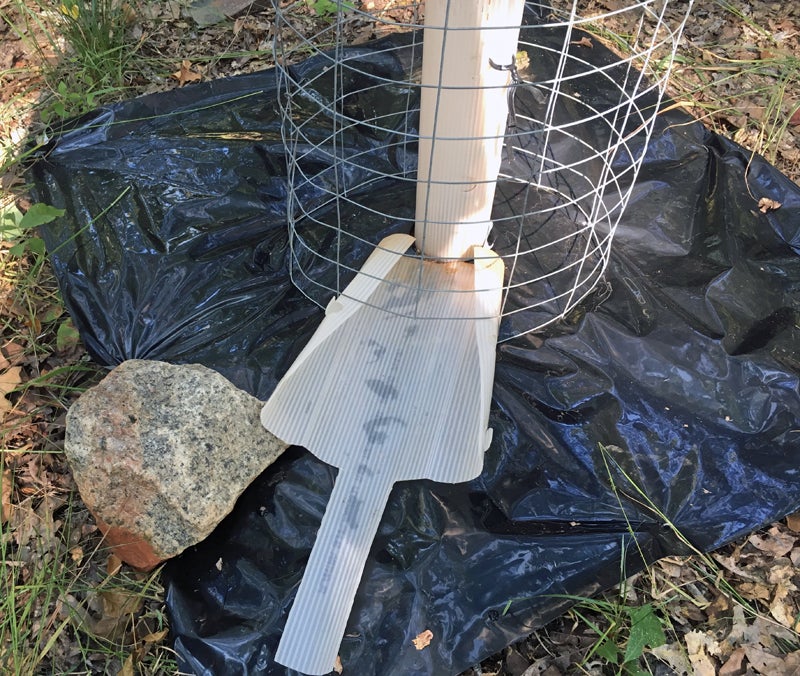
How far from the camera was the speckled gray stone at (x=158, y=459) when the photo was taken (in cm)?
132

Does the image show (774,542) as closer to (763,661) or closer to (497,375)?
(763,661)

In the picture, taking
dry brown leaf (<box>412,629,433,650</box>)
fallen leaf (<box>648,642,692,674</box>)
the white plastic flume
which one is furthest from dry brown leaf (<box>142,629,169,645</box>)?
fallen leaf (<box>648,642,692,674</box>)

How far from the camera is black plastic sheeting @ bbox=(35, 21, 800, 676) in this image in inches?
50.8

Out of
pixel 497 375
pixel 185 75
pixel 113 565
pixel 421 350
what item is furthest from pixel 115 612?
pixel 185 75

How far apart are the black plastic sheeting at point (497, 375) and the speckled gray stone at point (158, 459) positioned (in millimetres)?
66

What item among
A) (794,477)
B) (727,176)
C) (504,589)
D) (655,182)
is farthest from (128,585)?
(727,176)

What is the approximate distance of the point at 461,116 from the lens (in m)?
1.43

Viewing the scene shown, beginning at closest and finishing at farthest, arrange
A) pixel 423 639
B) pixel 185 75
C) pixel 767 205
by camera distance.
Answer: pixel 423 639 < pixel 767 205 < pixel 185 75

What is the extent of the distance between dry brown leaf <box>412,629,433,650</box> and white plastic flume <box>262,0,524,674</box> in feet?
0.45

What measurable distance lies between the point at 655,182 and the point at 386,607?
1308mm

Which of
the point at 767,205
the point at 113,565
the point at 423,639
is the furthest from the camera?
the point at 767,205

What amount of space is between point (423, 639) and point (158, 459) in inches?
23.5

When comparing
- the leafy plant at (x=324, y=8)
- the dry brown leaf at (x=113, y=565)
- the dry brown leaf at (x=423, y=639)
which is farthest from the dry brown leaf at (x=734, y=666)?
the leafy plant at (x=324, y=8)

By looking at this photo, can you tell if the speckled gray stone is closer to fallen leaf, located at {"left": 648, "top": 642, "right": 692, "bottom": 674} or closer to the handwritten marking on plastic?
the handwritten marking on plastic
